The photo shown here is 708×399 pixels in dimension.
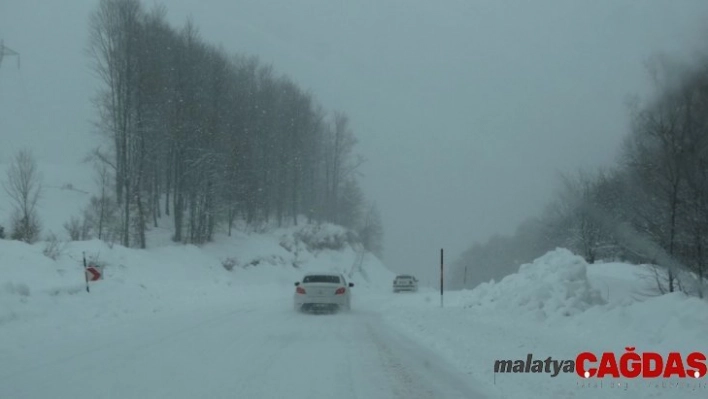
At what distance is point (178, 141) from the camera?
42.1 metres

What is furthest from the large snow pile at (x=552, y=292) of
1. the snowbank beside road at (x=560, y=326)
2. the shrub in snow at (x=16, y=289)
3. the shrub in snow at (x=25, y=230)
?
the shrub in snow at (x=25, y=230)

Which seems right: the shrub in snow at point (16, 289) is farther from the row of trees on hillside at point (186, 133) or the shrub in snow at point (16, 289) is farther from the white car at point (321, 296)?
the row of trees on hillside at point (186, 133)

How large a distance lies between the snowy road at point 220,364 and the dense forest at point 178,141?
19215mm

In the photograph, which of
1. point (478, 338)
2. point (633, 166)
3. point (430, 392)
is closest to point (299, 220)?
point (633, 166)

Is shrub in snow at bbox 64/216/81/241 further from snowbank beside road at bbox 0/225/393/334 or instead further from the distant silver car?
the distant silver car

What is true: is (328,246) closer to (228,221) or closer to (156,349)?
(228,221)

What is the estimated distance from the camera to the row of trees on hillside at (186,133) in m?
38.0

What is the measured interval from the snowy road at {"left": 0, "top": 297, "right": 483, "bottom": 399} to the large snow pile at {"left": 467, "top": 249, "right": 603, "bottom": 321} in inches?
142

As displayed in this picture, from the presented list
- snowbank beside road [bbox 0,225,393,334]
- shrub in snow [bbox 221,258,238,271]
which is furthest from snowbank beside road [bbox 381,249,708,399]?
shrub in snow [bbox 221,258,238,271]

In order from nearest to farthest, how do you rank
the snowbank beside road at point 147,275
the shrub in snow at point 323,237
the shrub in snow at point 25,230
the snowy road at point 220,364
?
the snowy road at point 220,364, the snowbank beside road at point 147,275, the shrub in snow at point 25,230, the shrub in snow at point 323,237

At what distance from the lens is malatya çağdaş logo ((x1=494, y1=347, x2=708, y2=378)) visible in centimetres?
876

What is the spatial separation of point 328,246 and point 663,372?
56287 mm

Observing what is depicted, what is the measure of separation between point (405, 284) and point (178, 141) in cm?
1867

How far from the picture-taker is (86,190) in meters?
53.3
